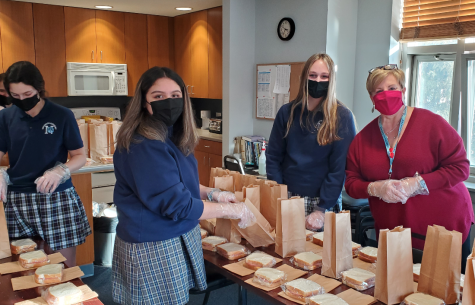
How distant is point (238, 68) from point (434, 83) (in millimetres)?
1908

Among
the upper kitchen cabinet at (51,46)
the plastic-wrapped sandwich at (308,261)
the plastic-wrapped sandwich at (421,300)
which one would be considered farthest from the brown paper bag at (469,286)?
the upper kitchen cabinet at (51,46)

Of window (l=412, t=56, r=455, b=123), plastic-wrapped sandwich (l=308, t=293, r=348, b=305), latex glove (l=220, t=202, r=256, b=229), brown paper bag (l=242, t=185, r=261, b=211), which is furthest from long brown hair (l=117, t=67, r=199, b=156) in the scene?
window (l=412, t=56, r=455, b=123)

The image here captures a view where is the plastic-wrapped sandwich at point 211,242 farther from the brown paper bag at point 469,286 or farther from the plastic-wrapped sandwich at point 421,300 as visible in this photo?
the brown paper bag at point 469,286

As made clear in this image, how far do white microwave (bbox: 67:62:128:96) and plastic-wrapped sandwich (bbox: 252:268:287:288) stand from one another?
4.06 metres

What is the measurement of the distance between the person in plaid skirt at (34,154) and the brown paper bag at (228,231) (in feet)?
2.75

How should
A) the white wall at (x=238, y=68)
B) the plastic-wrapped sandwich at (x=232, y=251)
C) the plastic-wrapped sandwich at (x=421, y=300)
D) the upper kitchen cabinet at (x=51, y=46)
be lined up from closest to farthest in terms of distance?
the plastic-wrapped sandwich at (x=421, y=300), the plastic-wrapped sandwich at (x=232, y=251), the white wall at (x=238, y=68), the upper kitchen cabinet at (x=51, y=46)

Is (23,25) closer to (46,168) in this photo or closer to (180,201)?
(46,168)

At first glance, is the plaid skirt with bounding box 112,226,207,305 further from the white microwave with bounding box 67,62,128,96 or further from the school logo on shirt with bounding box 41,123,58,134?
the white microwave with bounding box 67,62,128,96

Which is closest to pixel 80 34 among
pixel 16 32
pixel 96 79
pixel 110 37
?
pixel 110 37

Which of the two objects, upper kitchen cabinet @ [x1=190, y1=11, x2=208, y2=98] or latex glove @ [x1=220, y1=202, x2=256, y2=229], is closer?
latex glove @ [x1=220, y1=202, x2=256, y2=229]

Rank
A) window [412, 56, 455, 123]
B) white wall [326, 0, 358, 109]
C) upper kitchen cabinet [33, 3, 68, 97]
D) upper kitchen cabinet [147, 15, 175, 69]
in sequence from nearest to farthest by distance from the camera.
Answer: window [412, 56, 455, 123], white wall [326, 0, 358, 109], upper kitchen cabinet [33, 3, 68, 97], upper kitchen cabinet [147, 15, 175, 69]

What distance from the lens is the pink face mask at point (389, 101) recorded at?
1.70 m

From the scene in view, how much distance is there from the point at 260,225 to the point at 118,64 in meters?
3.94

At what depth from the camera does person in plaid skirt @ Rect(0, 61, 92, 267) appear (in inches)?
75.6
